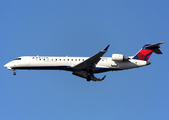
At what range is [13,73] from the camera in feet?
109

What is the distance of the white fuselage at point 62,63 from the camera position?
32375 mm

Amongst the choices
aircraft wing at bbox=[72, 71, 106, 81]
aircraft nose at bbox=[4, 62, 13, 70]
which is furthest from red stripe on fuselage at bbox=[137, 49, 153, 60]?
aircraft nose at bbox=[4, 62, 13, 70]

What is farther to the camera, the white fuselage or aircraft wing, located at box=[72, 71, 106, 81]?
aircraft wing, located at box=[72, 71, 106, 81]

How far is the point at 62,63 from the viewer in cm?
3234

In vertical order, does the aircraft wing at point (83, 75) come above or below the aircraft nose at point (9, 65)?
below

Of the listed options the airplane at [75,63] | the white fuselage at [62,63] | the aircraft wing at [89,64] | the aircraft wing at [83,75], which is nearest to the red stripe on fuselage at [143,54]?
the airplane at [75,63]

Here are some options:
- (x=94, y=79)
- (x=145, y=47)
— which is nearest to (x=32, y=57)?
(x=94, y=79)

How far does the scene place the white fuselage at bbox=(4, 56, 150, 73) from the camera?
32375 millimetres

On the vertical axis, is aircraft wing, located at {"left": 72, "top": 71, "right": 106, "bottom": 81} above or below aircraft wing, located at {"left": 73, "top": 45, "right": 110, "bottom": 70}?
below

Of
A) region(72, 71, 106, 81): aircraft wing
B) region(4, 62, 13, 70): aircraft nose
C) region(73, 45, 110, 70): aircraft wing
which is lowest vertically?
region(72, 71, 106, 81): aircraft wing

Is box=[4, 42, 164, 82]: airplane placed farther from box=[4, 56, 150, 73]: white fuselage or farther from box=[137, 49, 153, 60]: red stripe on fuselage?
box=[137, 49, 153, 60]: red stripe on fuselage

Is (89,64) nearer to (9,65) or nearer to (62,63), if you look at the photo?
(62,63)

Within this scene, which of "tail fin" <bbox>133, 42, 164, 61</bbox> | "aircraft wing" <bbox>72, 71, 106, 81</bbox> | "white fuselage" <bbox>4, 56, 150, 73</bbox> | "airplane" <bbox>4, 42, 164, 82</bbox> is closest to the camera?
"airplane" <bbox>4, 42, 164, 82</bbox>

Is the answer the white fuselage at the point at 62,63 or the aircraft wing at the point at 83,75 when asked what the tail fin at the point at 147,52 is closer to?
the white fuselage at the point at 62,63
